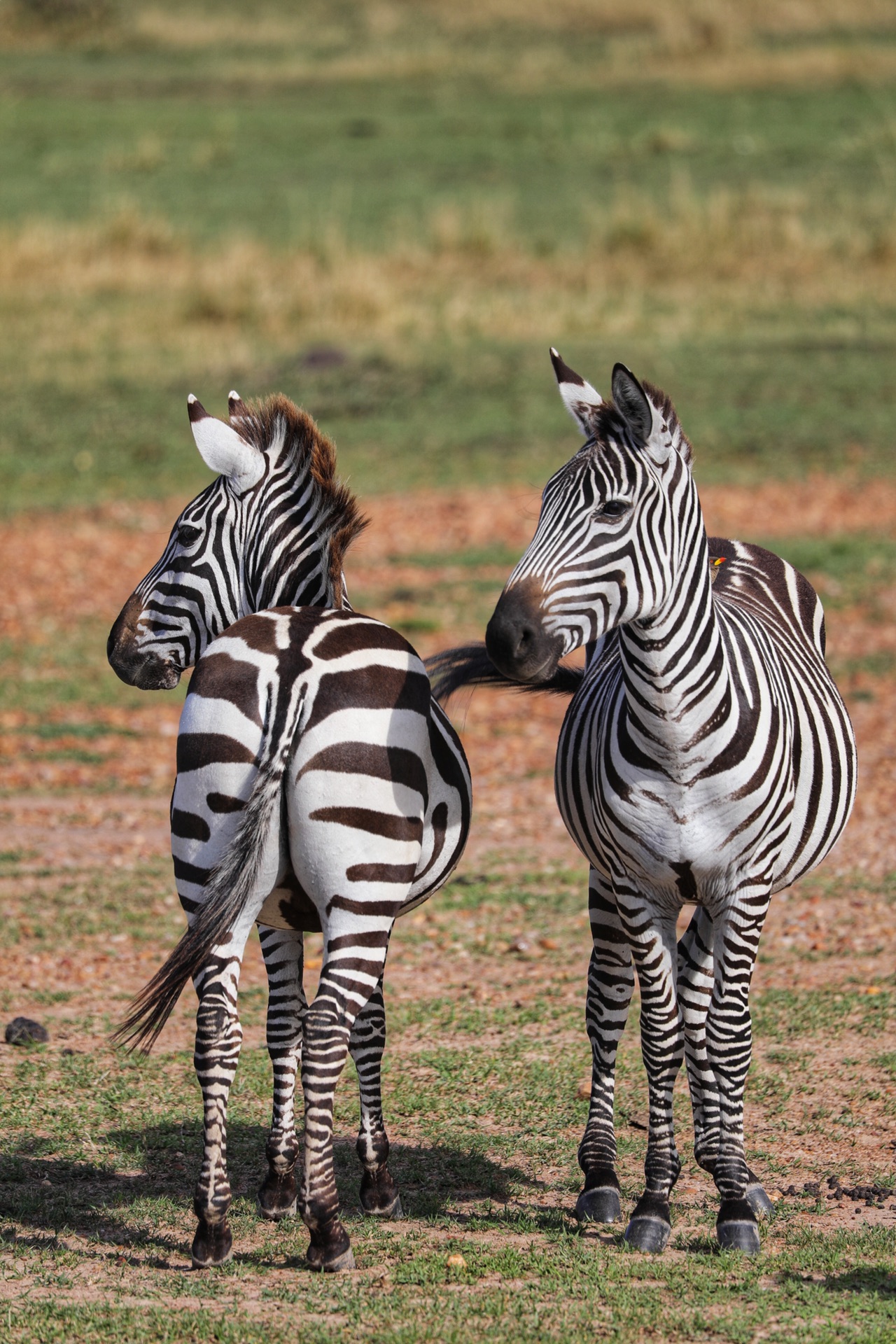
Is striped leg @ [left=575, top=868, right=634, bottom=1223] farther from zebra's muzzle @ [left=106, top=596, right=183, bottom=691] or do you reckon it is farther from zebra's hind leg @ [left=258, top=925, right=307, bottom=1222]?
zebra's muzzle @ [left=106, top=596, right=183, bottom=691]

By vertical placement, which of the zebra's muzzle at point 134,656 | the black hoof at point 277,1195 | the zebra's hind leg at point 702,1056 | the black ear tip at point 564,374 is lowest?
the black hoof at point 277,1195

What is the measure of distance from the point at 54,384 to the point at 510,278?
7.28 metres

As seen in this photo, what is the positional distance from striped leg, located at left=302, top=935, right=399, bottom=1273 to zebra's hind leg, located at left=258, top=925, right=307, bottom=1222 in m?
0.50

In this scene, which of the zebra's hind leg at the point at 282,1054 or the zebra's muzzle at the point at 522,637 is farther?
the zebra's hind leg at the point at 282,1054

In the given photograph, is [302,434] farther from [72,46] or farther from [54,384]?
[72,46]

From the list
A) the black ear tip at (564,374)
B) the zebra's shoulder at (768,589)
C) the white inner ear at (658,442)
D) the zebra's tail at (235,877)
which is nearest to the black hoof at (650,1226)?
the zebra's tail at (235,877)

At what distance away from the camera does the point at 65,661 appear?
11.4 meters

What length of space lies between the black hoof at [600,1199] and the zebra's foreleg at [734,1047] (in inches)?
13.0

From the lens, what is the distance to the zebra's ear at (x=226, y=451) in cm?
450

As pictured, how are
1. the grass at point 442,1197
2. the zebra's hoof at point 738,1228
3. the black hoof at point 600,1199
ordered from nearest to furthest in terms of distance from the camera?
the grass at point 442,1197 < the zebra's hoof at point 738,1228 < the black hoof at point 600,1199

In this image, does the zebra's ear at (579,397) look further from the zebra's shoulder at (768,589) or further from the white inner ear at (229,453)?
the zebra's shoulder at (768,589)

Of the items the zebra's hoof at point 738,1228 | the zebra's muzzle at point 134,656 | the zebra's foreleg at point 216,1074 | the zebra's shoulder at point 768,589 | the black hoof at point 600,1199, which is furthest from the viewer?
the zebra's shoulder at point 768,589

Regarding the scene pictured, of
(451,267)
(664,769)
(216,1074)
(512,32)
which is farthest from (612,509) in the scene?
(512,32)

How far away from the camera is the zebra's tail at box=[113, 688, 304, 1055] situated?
3918 mm
